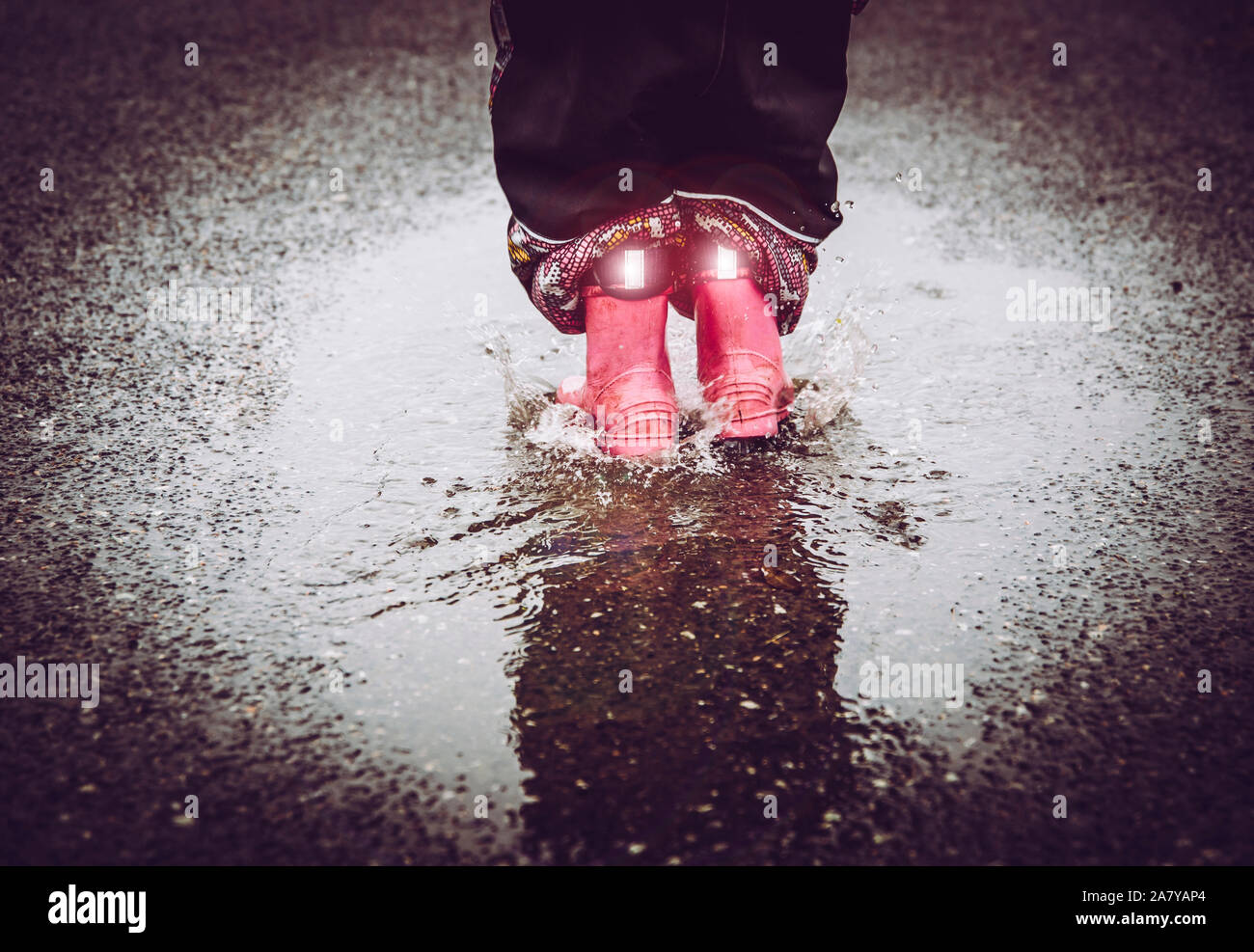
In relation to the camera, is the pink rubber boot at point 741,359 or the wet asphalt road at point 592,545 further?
the pink rubber boot at point 741,359

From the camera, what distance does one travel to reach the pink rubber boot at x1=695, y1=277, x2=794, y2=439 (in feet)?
6.17

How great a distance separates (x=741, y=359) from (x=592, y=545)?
0.46 meters

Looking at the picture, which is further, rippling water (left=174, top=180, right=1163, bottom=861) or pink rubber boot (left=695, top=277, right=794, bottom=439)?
pink rubber boot (left=695, top=277, right=794, bottom=439)

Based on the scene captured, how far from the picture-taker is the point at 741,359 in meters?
1.91

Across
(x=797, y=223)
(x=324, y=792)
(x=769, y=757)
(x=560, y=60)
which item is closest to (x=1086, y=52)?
(x=797, y=223)

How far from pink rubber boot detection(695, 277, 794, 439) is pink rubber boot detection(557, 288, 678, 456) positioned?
7 centimetres

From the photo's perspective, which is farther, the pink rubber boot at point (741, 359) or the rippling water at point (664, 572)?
the pink rubber boot at point (741, 359)

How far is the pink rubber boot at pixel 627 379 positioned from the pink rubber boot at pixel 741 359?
70 millimetres

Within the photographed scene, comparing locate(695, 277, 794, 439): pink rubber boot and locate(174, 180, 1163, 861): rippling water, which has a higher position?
locate(695, 277, 794, 439): pink rubber boot

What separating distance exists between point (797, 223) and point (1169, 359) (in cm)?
77

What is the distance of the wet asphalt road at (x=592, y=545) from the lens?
1.19 metres

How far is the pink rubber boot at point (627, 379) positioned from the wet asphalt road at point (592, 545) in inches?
2.5

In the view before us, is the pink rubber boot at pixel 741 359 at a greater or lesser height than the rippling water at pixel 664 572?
greater
